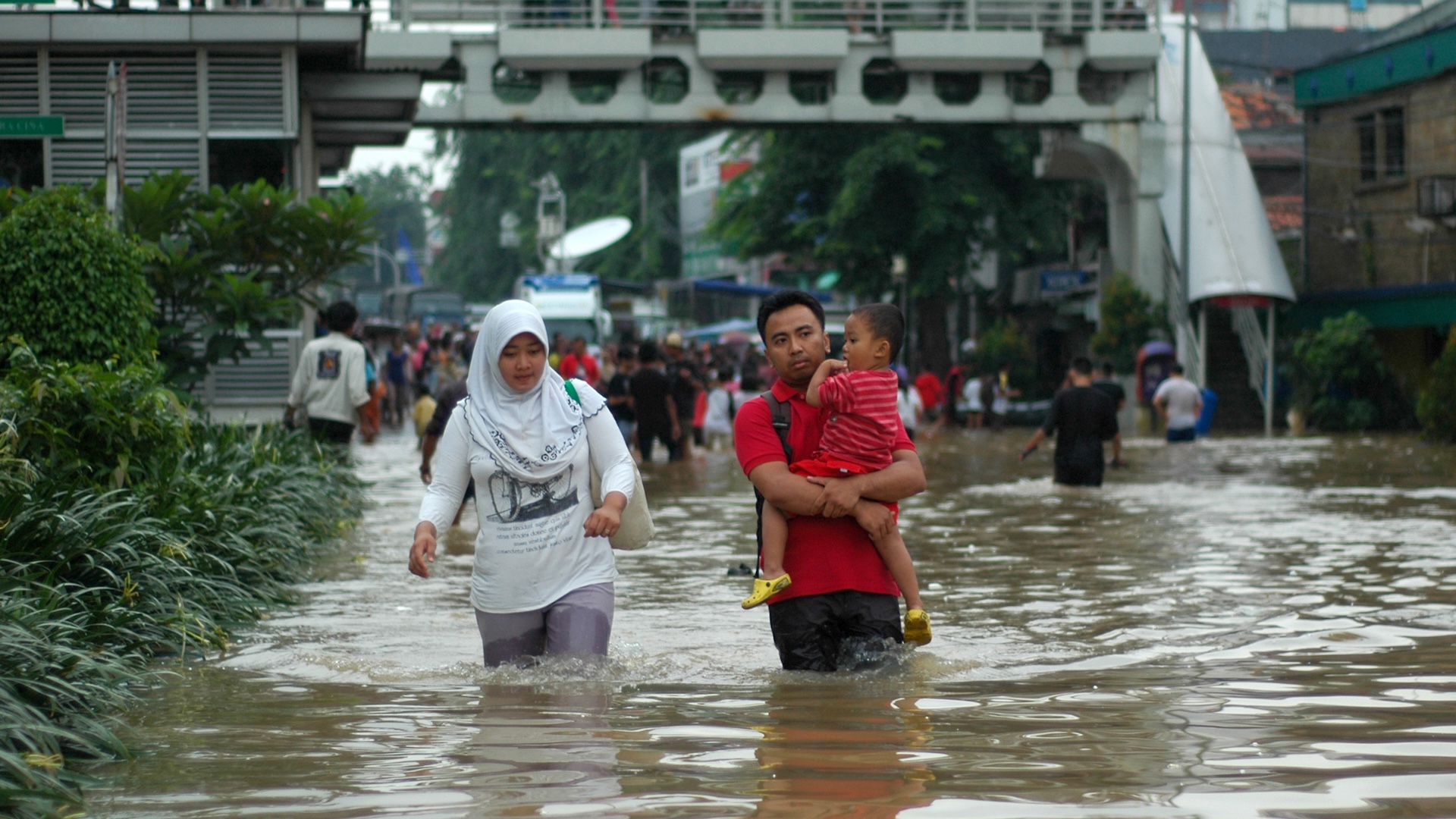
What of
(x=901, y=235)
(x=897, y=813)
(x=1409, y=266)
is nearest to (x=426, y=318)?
(x=901, y=235)

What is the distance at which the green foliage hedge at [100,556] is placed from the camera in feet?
18.2

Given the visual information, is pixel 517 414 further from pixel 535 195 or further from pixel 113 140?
pixel 535 195

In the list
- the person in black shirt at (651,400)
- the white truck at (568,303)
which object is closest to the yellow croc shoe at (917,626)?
the person in black shirt at (651,400)

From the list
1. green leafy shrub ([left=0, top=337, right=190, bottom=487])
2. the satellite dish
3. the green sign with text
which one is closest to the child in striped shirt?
green leafy shrub ([left=0, top=337, right=190, bottom=487])

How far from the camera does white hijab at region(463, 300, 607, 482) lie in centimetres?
669

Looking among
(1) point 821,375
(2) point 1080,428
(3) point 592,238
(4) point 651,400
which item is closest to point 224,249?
(2) point 1080,428

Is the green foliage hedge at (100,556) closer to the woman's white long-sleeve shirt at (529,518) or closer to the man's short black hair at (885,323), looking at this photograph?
the woman's white long-sleeve shirt at (529,518)

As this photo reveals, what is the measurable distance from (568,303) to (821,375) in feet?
117

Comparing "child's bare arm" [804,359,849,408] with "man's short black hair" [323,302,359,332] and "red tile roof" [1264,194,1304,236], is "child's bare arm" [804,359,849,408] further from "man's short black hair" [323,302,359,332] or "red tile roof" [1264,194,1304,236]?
"red tile roof" [1264,194,1304,236]

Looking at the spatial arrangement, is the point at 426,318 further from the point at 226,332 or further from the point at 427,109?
the point at 226,332

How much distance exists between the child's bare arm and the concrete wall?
30624 mm

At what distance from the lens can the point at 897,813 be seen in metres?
4.82

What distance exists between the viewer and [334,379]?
15289 millimetres

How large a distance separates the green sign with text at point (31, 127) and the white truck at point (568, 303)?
23.4m
